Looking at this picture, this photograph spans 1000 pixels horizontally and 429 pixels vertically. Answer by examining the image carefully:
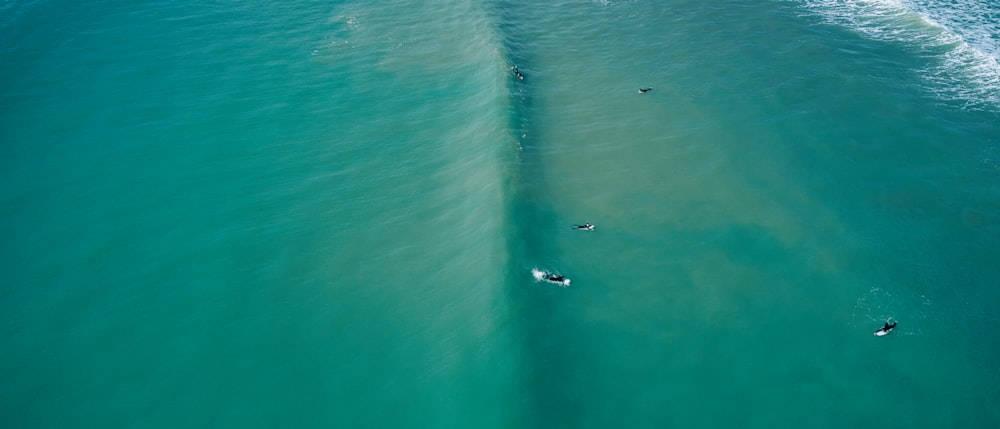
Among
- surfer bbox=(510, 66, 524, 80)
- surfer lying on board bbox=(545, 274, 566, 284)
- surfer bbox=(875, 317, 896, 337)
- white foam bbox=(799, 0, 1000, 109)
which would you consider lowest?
surfer bbox=(875, 317, 896, 337)

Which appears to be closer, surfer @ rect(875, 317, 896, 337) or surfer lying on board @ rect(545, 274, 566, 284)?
surfer @ rect(875, 317, 896, 337)

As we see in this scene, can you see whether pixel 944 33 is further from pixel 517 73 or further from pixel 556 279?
pixel 556 279

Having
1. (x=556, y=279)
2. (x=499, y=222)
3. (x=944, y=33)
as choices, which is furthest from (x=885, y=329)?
(x=944, y=33)

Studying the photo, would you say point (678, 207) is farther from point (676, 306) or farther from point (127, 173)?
point (127, 173)

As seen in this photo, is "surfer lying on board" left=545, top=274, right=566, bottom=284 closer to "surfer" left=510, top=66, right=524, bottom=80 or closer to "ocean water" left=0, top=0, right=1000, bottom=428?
"ocean water" left=0, top=0, right=1000, bottom=428

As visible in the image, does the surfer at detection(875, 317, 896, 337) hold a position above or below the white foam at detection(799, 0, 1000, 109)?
below

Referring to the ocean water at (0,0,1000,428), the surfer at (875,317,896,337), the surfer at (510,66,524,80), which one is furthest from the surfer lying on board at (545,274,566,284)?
the surfer at (510,66,524,80)

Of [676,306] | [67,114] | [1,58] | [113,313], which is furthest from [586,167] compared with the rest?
[1,58]
